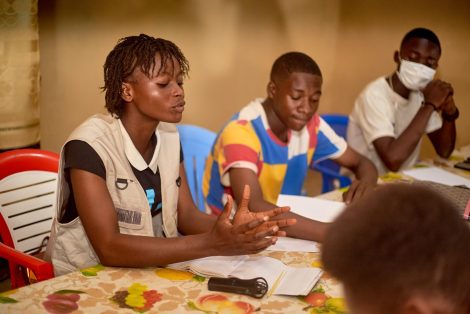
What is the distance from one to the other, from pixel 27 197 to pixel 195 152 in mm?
876

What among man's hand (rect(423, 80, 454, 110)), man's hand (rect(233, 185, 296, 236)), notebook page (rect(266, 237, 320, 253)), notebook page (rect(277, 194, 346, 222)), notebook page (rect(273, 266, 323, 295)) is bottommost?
notebook page (rect(273, 266, 323, 295))

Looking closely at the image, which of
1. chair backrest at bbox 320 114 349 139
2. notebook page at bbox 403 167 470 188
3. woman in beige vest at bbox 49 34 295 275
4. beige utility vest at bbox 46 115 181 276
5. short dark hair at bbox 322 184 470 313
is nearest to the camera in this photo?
short dark hair at bbox 322 184 470 313

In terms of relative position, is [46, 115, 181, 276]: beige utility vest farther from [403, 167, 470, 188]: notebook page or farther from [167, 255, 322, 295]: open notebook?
[403, 167, 470, 188]: notebook page

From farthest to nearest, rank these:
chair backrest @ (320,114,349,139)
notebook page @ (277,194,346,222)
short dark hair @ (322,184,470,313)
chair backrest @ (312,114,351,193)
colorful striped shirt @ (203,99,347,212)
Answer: chair backrest @ (320,114,349,139)
chair backrest @ (312,114,351,193)
colorful striped shirt @ (203,99,347,212)
notebook page @ (277,194,346,222)
short dark hair @ (322,184,470,313)

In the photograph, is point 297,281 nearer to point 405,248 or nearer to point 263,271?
point 263,271

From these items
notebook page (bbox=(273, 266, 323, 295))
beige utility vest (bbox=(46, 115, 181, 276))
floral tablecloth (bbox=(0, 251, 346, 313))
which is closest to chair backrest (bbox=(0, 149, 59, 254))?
beige utility vest (bbox=(46, 115, 181, 276))

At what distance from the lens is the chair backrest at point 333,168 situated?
113 inches

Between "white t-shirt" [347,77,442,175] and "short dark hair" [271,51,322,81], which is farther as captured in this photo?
"white t-shirt" [347,77,442,175]

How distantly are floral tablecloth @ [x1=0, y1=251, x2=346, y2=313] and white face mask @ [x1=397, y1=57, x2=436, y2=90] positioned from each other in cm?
157

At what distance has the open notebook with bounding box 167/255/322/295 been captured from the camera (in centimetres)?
142

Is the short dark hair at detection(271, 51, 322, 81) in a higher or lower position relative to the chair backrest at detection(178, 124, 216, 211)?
higher

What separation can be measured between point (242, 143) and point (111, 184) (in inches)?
23.8

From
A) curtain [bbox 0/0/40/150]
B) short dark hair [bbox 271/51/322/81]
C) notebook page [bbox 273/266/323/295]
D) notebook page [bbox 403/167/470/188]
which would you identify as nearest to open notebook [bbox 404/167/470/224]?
notebook page [bbox 403/167/470/188]

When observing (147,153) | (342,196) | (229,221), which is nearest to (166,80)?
(147,153)
